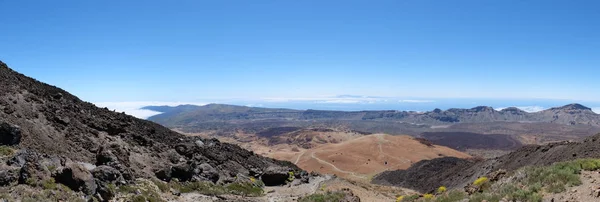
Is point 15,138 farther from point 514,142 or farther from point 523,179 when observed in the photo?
point 514,142

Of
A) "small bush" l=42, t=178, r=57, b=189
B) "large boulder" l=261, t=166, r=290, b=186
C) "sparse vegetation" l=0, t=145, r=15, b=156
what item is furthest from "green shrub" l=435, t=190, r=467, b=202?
"large boulder" l=261, t=166, r=290, b=186

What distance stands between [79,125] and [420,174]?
43.3 metres

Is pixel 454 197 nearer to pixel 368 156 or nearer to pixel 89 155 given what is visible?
pixel 89 155

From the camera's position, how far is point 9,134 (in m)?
19.4

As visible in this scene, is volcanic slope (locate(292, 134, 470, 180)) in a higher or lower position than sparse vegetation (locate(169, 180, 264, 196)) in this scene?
lower

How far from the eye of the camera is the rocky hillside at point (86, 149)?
15320 millimetres

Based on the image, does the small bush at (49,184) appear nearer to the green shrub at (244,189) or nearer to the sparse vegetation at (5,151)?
the sparse vegetation at (5,151)

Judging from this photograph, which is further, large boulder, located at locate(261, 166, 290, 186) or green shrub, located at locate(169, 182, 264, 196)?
large boulder, located at locate(261, 166, 290, 186)

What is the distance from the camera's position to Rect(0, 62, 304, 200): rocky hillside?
50.3ft

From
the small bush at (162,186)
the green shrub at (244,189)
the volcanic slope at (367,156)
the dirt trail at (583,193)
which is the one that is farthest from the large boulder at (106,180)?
the volcanic slope at (367,156)

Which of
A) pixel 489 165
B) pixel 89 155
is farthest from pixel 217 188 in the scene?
pixel 489 165

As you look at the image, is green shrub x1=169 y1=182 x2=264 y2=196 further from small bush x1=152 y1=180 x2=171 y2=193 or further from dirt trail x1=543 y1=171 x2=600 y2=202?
dirt trail x1=543 y1=171 x2=600 y2=202

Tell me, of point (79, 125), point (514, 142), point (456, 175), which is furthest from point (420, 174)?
point (514, 142)

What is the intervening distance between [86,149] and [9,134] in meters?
5.83
